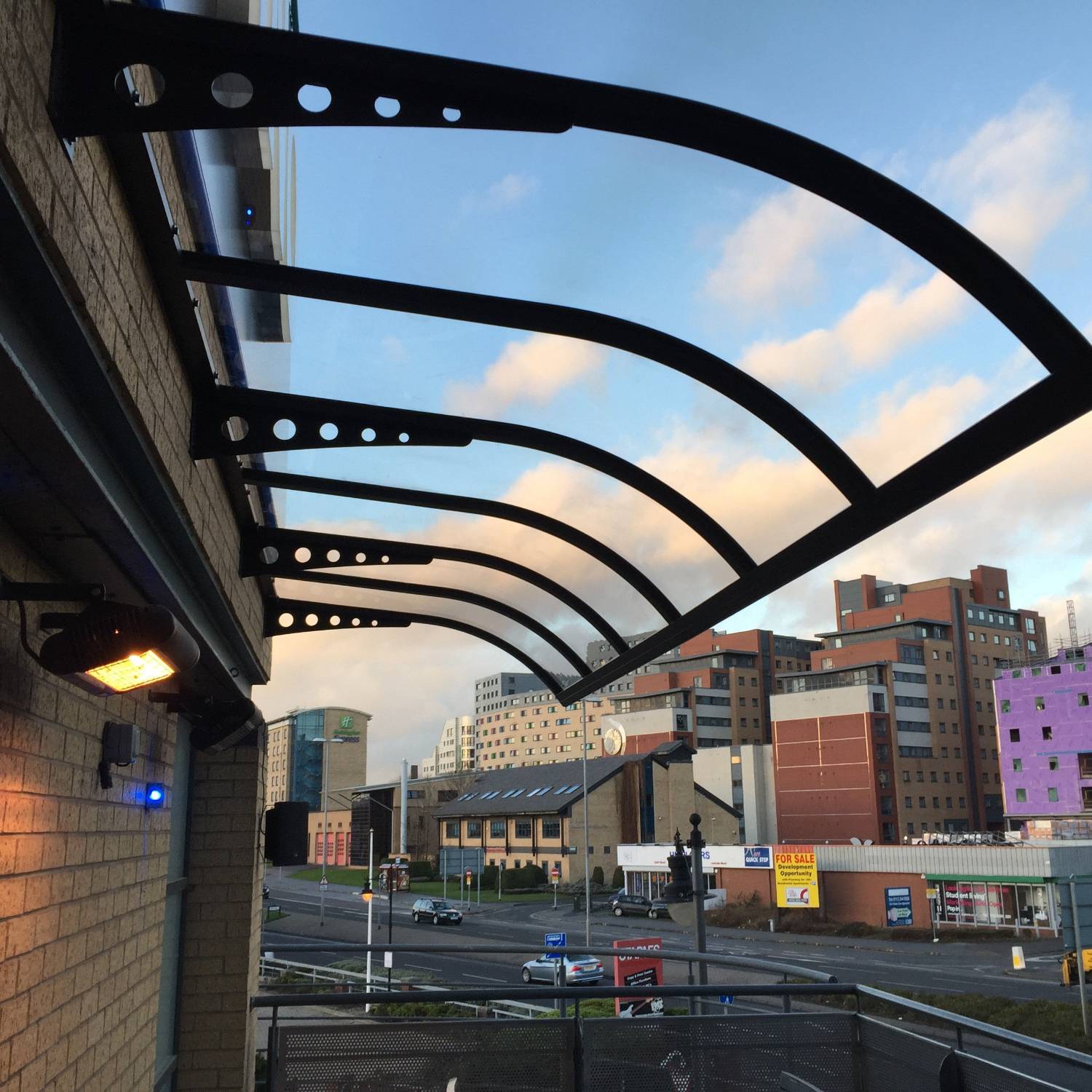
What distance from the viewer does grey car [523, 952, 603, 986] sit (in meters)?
27.2

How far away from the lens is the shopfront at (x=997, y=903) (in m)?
43.1

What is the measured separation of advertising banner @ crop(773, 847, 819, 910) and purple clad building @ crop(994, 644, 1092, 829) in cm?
1972

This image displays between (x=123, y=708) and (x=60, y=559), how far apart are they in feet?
5.08

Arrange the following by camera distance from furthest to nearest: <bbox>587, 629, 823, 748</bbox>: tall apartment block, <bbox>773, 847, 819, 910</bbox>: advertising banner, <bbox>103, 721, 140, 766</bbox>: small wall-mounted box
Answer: <bbox>587, 629, 823, 748</bbox>: tall apartment block
<bbox>773, 847, 819, 910</bbox>: advertising banner
<bbox>103, 721, 140, 766</bbox>: small wall-mounted box

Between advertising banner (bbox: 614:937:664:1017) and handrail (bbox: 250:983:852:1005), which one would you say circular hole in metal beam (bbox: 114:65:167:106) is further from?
advertising banner (bbox: 614:937:664:1017)

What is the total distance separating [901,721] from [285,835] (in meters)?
68.8

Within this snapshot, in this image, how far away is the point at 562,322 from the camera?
3.54 metres

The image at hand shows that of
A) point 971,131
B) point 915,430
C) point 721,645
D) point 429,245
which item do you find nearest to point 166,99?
point 429,245

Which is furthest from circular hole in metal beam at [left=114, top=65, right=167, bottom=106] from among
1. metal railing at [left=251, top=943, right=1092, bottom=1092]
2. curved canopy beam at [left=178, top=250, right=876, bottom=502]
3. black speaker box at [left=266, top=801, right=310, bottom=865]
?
black speaker box at [left=266, top=801, right=310, bottom=865]

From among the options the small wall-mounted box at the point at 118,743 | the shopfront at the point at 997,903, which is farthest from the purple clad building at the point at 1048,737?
the small wall-mounted box at the point at 118,743

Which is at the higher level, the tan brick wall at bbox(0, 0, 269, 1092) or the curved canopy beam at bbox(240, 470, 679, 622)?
the curved canopy beam at bbox(240, 470, 679, 622)

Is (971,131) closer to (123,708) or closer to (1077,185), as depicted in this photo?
(1077,185)

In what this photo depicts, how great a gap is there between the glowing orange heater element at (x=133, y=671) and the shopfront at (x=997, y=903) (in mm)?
46196

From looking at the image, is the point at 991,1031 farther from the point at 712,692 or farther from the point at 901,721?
the point at 712,692
